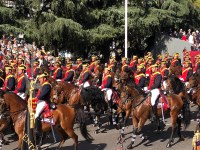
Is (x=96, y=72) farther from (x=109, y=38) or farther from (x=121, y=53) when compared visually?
(x=121, y=53)

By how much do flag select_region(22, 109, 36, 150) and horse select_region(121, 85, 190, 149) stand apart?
4066 mm

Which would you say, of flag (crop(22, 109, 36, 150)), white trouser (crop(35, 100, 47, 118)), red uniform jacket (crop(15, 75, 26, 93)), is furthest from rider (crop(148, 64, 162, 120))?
red uniform jacket (crop(15, 75, 26, 93))

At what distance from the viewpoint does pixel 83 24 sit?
36938 millimetres

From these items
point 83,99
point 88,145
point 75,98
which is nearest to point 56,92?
point 75,98

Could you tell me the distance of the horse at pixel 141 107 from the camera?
1730 centimetres

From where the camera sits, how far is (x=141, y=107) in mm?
17359

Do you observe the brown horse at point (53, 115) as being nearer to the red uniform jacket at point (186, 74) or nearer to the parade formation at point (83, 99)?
the parade formation at point (83, 99)

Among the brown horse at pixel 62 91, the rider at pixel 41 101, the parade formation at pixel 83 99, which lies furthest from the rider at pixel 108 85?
the rider at pixel 41 101

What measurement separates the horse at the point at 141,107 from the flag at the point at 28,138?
13.3ft

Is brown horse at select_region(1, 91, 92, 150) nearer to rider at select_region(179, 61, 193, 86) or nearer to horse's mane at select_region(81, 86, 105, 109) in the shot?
Answer: horse's mane at select_region(81, 86, 105, 109)

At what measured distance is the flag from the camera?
14.2m

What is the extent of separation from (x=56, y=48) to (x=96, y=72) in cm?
1391

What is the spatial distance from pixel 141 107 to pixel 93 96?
9.48ft

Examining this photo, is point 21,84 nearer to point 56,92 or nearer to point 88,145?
point 56,92
